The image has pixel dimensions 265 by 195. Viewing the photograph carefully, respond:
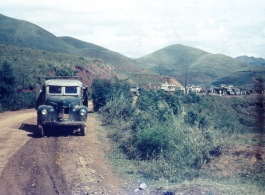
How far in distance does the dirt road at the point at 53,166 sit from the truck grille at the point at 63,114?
2.93ft

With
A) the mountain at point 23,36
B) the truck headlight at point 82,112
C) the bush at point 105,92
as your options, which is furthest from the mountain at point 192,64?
the truck headlight at point 82,112

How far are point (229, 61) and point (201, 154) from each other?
360 ft

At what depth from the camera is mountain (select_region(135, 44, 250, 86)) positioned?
92625 millimetres

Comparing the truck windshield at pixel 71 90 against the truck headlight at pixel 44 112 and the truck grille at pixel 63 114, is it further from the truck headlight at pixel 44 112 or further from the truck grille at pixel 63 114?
the truck headlight at pixel 44 112

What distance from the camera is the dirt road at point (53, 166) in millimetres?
5285

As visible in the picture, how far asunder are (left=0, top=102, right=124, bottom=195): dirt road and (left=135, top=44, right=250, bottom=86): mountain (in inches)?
3131

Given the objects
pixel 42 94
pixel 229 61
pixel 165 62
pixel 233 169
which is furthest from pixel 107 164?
pixel 165 62

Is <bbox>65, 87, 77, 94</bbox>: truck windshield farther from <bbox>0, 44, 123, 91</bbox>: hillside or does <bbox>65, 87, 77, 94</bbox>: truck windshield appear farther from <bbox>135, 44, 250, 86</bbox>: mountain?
<bbox>135, 44, 250, 86</bbox>: mountain

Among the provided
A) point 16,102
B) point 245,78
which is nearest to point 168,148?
point 16,102

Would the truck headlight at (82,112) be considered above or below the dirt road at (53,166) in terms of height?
above

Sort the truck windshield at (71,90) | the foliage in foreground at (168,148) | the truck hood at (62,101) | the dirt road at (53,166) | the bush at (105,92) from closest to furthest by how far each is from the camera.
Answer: the dirt road at (53,166) < the foliage in foreground at (168,148) < the truck hood at (62,101) < the truck windshield at (71,90) < the bush at (105,92)

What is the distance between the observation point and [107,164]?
23.9 ft

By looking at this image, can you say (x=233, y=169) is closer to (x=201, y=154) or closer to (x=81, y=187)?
(x=201, y=154)

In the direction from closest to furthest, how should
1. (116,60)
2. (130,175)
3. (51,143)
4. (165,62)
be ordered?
(130,175) < (51,143) < (116,60) < (165,62)
